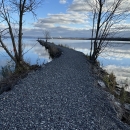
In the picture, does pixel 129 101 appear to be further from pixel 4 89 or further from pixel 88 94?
pixel 4 89

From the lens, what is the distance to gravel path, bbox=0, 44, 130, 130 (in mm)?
5602

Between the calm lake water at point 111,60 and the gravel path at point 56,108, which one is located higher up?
the gravel path at point 56,108

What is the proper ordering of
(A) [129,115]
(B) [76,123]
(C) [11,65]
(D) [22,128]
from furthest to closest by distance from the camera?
(C) [11,65] < (A) [129,115] < (B) [76,123] < (D) [22,128]

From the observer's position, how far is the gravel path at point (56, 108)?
221 inches

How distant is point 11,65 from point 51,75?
18.3ft

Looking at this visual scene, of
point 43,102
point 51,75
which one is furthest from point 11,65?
point 43,102

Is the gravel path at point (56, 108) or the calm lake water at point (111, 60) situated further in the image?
the calm lake water at point (111, 60)

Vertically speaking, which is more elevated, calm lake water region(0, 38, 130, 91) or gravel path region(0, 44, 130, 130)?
gravel path region(0, 44, 130, 130)

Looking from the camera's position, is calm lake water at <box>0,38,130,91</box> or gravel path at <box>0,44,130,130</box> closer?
gravel path at <box>0,44,130,130</box>

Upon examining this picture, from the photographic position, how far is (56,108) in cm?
665

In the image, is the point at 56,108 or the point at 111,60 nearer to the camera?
the point at 56,108

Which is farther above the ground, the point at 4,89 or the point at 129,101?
the point at 4,89

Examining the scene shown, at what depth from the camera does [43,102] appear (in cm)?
721

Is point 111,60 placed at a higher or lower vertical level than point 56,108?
lower
